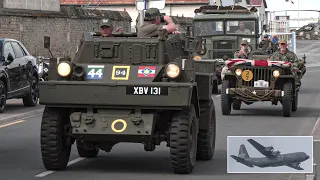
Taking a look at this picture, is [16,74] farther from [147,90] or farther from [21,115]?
[147,90]

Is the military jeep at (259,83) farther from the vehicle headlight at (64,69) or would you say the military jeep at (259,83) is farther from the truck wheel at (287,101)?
the vehicle headlight at (64,69)

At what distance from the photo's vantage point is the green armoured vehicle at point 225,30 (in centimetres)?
3120

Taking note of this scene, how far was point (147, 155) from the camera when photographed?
14664 mm

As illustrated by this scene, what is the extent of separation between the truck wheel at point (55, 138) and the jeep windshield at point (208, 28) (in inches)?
748

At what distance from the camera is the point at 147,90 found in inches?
483

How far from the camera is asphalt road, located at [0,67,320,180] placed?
12.5m

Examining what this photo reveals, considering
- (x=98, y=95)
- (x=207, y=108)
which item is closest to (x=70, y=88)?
(x=98, y=95)

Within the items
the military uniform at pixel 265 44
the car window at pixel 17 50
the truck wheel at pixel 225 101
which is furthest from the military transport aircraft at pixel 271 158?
the military uniform at pixel 265 44

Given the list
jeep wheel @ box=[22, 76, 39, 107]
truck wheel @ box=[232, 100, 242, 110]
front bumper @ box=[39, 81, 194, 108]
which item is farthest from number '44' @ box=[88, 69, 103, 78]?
jeep wheel @ box=[22, 76, 39, 107]

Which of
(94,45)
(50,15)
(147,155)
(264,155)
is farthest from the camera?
(50,15)

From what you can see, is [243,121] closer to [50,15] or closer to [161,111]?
[161,111]

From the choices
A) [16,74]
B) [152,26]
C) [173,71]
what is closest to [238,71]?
[16,74]

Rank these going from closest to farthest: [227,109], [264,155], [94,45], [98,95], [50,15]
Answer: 1. [264,155]
2. [98,95]
3. [94,45]
4. [227,109]
5. [50,15]

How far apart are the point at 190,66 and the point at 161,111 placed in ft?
2.23
